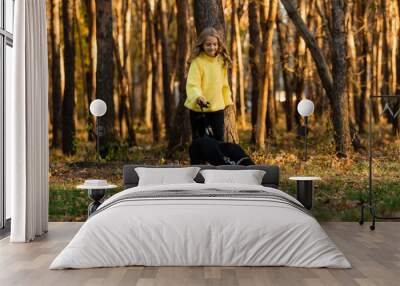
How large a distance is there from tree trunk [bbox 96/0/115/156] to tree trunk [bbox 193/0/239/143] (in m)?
1.75

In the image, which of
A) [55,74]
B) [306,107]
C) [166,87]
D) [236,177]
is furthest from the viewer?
[166,87]

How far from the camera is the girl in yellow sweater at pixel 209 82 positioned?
330 inches

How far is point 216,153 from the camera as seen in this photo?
26.5ft

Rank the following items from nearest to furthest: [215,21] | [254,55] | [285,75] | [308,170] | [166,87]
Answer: [215,21]
[308,170]
[254,55]
[166,87]
[285,75]

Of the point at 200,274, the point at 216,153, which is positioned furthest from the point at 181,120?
the point at 200,274

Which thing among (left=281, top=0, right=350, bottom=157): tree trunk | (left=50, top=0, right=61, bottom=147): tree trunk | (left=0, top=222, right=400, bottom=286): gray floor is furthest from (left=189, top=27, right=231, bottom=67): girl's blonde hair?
(left=50, top=0, right=61, bottom=147): tree trunk

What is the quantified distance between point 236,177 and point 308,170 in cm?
224

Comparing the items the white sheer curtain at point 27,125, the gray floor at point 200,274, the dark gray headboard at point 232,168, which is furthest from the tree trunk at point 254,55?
the gray floor at point 200,274

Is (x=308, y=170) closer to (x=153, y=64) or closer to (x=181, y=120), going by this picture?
(x=181, y=120)

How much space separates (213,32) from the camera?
8484 millimetres

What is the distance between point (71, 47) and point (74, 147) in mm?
2174

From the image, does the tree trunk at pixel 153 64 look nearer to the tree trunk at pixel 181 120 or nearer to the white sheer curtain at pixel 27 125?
the tree trunk at pixel 181 120

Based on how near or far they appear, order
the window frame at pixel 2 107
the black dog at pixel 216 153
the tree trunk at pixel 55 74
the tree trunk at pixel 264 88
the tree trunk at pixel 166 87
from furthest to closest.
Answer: the tree trunk at pixel 166 87
the tree trunk at pixel 55 74
the tree trunk at pixel 264 88
the black dog at pixel 216 153
the window frame at pixel 2 107

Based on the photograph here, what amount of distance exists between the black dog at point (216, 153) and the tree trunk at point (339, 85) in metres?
1.71
